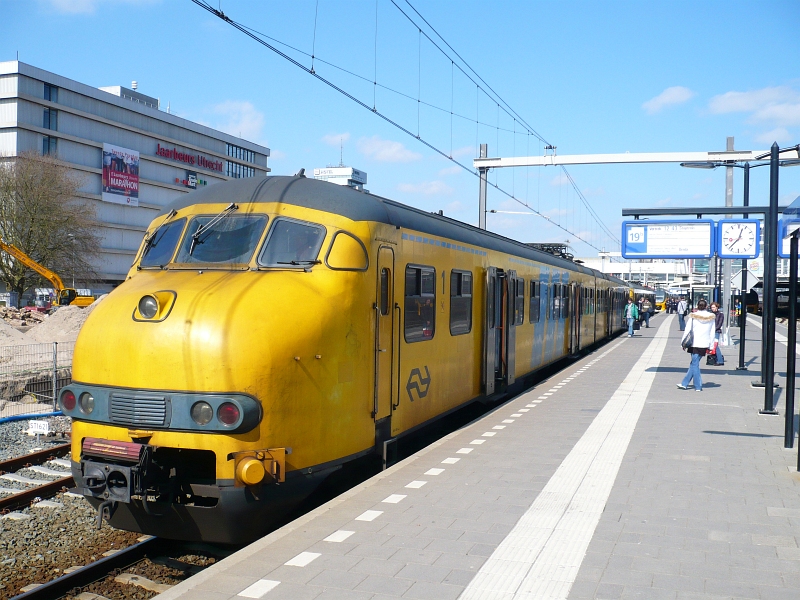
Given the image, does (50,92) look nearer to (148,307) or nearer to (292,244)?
(292,244)

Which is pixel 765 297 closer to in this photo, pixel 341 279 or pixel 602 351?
pixel 341 279

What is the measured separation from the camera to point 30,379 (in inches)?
760

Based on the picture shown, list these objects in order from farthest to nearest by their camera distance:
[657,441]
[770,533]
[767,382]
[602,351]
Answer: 1. [602,351]
2. [767,382]
3. [657,441]
4. [770,533]

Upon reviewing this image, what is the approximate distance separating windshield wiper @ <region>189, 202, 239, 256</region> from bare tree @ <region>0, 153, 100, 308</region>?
44.2m

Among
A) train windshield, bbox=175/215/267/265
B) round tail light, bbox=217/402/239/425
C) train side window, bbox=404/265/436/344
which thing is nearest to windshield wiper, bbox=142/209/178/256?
train windshield, bbox=175/215/267/265

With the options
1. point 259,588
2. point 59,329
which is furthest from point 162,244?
point 59,329

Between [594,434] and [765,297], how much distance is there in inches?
189

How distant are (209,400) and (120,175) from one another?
243ft

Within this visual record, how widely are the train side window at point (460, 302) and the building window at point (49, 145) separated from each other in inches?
2525

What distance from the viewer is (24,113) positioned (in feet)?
213

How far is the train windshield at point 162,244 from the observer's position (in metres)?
7.80

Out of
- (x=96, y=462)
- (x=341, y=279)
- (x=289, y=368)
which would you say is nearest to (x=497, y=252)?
(x=341, y=279)

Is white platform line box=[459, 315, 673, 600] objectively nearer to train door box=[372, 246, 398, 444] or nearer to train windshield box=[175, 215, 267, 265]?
train door box=[372, 246, 398, 444]

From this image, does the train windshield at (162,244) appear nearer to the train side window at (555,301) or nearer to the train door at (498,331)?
the train door at (498,331)
